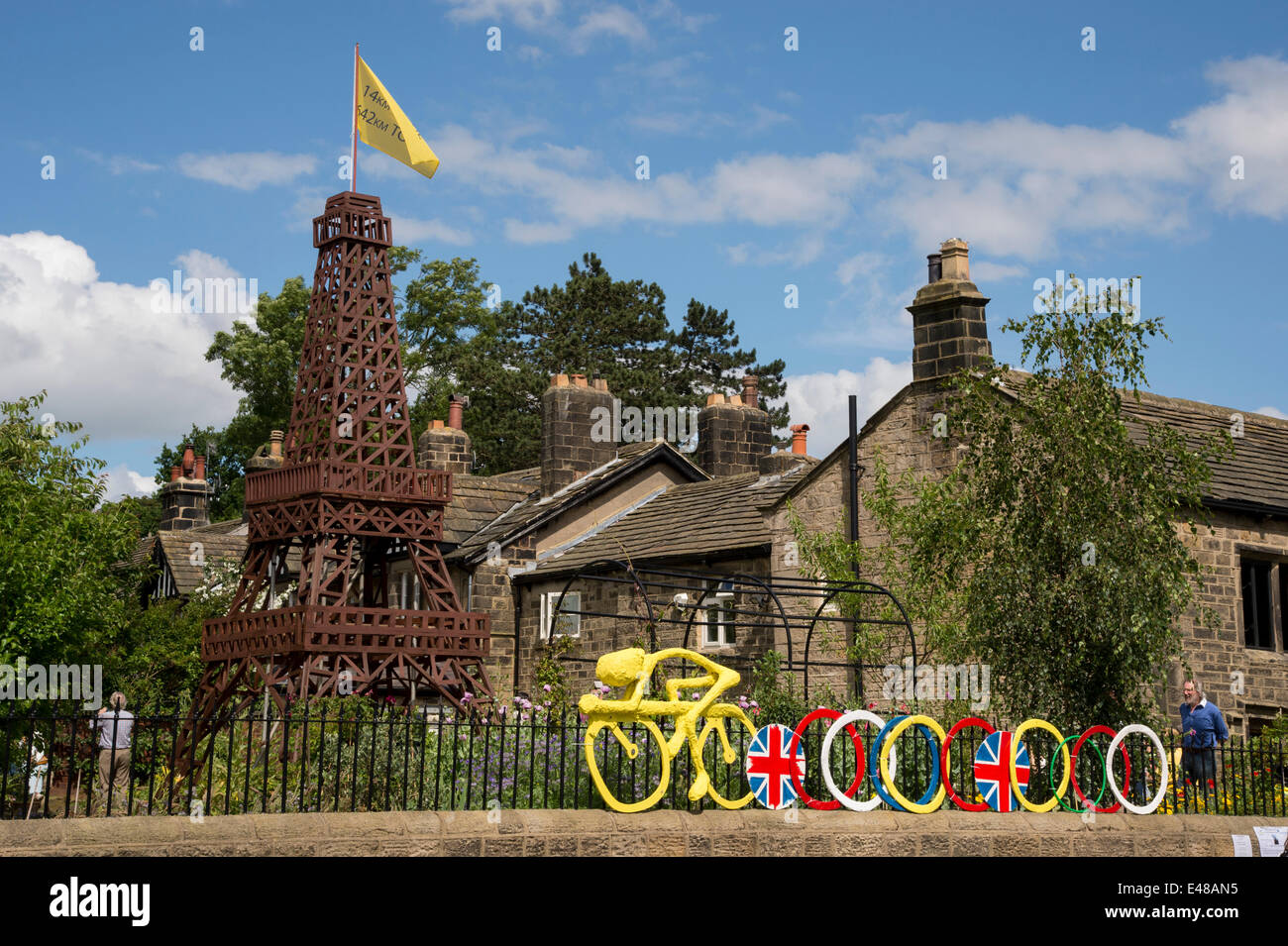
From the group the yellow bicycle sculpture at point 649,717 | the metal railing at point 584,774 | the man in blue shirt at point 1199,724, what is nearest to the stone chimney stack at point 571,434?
the metal railing at point 584,774

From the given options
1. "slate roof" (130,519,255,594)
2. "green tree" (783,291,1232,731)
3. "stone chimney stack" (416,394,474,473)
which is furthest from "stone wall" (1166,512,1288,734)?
"slate roof" (130,519,255,594)

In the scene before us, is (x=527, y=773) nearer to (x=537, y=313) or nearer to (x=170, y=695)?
(x=170, y=695)

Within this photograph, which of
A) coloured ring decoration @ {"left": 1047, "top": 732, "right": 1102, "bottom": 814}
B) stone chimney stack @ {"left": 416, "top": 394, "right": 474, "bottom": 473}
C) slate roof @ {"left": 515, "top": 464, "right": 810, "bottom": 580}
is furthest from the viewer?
stone chimney stack @ {"left": 416, "top": 394, "right": 474, "bottom": 473}

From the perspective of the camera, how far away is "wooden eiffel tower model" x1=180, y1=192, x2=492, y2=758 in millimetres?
25734

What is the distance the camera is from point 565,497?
31.7 metres

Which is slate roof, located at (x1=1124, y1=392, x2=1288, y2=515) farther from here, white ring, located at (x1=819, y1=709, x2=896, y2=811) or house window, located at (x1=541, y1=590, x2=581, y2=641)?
house window, located at (x1=541, y1=590, x2=581, y2=641)

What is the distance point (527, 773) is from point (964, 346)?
10466 millimetres

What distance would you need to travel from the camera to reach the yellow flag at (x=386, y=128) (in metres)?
29.3

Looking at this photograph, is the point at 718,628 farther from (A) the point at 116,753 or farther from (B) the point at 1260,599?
(A) the point at 116,753

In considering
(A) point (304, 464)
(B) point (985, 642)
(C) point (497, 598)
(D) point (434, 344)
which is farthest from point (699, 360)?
(B) point (985, 642)

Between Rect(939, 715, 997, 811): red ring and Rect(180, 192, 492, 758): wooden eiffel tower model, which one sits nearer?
Rect(939, 715, 997, 811): red ring

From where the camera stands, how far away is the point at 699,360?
63406mm

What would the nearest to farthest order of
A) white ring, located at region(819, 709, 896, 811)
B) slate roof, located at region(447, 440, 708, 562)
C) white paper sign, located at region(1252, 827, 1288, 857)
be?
white ring, located at region(819, 709, 896, 811), white paper sign, located at region(1252, 827, 1288, 857), slate roof, located at region(447, 440, 708, 562)

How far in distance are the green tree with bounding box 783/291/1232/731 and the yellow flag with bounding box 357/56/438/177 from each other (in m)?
16.9
